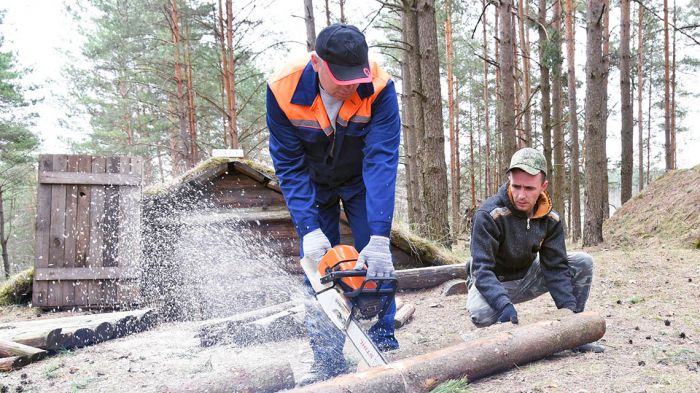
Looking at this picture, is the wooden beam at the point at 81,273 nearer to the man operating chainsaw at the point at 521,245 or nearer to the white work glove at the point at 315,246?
the white work glove at the point at 315,246

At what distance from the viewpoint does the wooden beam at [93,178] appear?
5750mm

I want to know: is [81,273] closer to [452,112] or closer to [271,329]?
[271,329]

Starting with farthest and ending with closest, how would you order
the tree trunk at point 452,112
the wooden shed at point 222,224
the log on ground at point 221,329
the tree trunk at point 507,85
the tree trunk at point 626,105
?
the tree trunk at point 452,112 < the tree trunk at point 626,105 < the tree trunk at point 507,85 < the wooden shed at point 222,224 < the log on ground at point 221,329

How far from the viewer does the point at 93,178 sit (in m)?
5.82

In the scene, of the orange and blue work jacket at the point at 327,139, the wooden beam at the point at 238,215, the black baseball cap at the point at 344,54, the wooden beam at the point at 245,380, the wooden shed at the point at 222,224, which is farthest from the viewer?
the wooden beam at the point at 238,215

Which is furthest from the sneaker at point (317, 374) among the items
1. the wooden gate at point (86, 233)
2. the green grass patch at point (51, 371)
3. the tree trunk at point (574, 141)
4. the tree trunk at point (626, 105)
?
the tree trunk at point (574, 141)

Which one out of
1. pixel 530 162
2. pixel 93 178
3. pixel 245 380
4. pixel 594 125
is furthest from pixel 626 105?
pixel 245 380

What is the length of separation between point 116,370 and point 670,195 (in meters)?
9.64

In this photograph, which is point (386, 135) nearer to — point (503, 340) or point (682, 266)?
point (503, 340)

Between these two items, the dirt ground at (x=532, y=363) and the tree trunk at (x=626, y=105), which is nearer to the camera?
the dirt ground at (x=532, y=363)

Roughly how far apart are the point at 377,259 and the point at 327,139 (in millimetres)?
777

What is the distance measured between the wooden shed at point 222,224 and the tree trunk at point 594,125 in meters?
3.64

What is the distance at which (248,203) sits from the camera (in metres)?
6.95

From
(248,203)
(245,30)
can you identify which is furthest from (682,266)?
(245,30)
